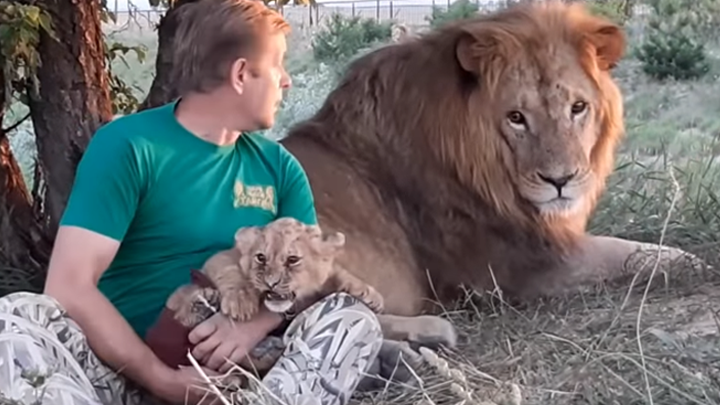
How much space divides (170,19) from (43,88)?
1.80 feet

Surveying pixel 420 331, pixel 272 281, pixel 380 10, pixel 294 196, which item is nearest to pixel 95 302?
pixel 272 281

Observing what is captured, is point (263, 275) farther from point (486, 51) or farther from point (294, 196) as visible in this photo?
point (486, 51)

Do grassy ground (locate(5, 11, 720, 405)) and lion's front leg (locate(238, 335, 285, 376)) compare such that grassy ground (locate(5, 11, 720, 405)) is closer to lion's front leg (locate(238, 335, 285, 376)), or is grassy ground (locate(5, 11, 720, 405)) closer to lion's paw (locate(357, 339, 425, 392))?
lion's paw (locate(357, 339, 425, 392))

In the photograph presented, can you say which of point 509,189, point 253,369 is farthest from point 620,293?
point 253,369

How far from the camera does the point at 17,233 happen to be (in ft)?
16.1

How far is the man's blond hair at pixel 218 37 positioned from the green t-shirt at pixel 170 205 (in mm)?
136

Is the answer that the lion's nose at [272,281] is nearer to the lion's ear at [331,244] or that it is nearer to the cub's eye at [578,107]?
the lion's ear at [331,244]

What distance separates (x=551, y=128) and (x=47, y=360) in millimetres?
1813

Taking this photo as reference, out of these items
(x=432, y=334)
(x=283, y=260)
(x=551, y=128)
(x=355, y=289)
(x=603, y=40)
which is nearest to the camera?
(x=283, y=260)

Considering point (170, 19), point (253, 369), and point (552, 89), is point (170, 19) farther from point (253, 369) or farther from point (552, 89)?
point (253, 369)

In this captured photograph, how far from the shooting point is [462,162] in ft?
13.2

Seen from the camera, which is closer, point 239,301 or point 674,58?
point 239,301

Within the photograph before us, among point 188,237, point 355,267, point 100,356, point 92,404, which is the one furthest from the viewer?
point 355,267

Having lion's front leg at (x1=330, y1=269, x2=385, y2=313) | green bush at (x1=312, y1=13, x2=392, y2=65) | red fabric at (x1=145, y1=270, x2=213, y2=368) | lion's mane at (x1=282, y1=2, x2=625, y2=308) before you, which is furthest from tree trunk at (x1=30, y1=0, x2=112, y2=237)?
green bush at (x1=312, y1=13, x2=392, y2=65)
